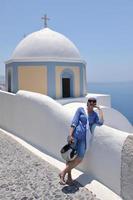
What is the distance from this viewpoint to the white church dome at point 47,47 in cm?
1393

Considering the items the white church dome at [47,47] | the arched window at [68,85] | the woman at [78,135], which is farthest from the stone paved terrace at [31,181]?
the white church dome at [47,47]

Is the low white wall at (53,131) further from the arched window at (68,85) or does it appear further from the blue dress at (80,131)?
the arched window at (68,85)

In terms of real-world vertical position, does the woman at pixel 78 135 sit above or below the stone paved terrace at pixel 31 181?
above

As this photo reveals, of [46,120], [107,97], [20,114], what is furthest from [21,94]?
[107,97]

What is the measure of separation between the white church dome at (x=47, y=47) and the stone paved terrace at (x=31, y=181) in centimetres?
724

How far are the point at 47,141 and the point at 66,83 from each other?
717 centimetres

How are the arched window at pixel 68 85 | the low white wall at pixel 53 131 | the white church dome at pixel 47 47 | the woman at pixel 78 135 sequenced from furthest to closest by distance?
the arched window at pixel 68 85, the white church dome at pixel 47 47, the woman at pixel 78 135, the low white wall at pixel 53 131

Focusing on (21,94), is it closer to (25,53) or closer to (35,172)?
(35,172)

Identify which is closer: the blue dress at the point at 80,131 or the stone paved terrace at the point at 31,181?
the stone paved terrace at the point at 31,181

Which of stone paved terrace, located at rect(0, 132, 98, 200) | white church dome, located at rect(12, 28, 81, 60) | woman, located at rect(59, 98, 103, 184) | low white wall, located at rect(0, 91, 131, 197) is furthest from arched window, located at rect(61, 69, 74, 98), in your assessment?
woman, located at rect(59, 98, 103, 184)

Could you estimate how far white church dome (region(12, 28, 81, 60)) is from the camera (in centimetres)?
1393

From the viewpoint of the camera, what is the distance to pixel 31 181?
5.74 m

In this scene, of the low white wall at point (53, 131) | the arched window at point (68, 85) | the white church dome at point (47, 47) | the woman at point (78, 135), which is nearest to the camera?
the low white wall at point (53, 131)

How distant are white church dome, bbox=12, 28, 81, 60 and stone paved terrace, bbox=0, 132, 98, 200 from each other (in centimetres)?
724
